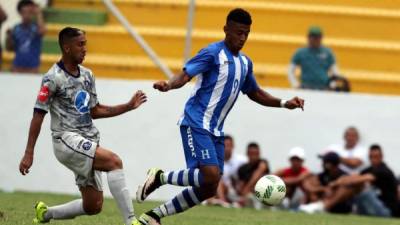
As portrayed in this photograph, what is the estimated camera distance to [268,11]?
21.4 m

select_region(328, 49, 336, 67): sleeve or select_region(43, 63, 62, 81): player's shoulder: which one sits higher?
select_region(43, 63, 62, 81): player's shoulder

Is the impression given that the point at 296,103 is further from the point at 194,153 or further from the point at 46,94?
the point at 46,94

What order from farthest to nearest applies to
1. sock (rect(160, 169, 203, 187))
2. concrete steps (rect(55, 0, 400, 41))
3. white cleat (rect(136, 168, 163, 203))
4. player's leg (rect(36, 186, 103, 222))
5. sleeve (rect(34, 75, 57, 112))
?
1. concrete steps (rect(55, 0, 400, 41))
2. white cleat (rect(136, 168, 163, 203))
3. sock (rect(160, 169, 203, 187))
4. player's leg (rect(36, 186, 103, 222))
5. sleeve (rect(34, 75, 57, 112))

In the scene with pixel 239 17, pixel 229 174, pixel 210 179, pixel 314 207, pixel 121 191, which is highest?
pixel 239 17

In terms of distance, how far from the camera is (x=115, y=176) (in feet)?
35.4

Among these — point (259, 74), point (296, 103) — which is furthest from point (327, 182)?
point (296, 103)

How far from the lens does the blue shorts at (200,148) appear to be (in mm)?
11086

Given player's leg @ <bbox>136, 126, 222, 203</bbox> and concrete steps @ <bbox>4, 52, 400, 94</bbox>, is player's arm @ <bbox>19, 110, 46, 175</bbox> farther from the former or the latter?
concrete steps @ <bbox>4, 52, 400, 94</bbox>

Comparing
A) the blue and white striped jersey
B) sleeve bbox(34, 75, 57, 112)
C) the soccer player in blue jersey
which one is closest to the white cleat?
the soccer player in blue jersey

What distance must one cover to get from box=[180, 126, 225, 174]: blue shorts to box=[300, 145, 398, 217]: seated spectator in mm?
6766

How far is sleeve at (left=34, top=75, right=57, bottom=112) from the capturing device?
35.1ft

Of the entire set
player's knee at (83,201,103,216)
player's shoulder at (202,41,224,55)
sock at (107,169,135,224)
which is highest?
player's shoulder at (202,41,224,55)

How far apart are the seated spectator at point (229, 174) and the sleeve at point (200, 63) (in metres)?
7.24

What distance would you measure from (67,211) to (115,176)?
2.57ft
